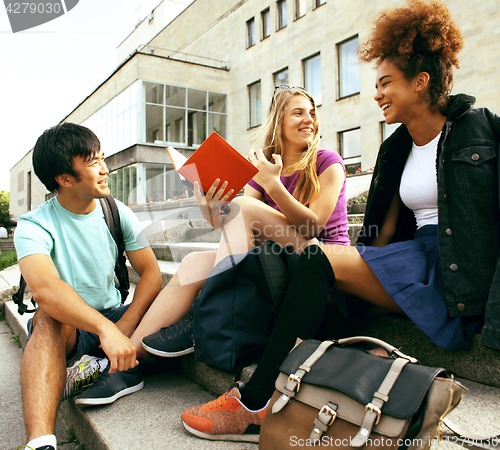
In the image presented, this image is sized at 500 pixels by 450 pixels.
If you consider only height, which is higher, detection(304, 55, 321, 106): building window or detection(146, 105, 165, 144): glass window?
detection(304, 55, 321, 106): building window

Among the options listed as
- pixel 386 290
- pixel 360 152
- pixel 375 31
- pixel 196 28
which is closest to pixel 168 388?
pixel 386 290

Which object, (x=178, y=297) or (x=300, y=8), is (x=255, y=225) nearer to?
(x=178, y=297)

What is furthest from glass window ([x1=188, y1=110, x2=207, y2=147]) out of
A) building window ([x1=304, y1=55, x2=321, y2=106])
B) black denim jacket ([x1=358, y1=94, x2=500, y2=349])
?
black denim jacket ([x1=358, y1=94, x2=500, y2=349])

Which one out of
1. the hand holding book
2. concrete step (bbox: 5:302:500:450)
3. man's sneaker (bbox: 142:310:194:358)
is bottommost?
concrete step (bbox: 5:302:500:450)

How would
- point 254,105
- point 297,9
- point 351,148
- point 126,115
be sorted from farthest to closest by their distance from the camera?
point 126,115, point 254,105, point 297,9, point 351,148

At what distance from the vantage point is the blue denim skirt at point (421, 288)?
1.42 metres

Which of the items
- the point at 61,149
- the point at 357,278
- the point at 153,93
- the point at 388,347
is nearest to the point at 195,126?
the point at 153,93

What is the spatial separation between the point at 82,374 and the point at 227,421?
30.6 inches

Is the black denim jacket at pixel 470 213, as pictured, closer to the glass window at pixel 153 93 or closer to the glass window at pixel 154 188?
the glass window at pixel 154 188

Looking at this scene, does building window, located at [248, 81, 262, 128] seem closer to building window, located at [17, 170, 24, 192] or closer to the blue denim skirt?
the blue denim skirt

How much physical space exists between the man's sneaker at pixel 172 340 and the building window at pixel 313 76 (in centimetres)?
1392

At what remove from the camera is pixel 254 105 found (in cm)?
1786

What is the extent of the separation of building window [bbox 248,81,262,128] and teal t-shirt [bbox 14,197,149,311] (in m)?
16.3

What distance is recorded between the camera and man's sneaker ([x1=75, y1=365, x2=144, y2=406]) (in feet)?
5.32
